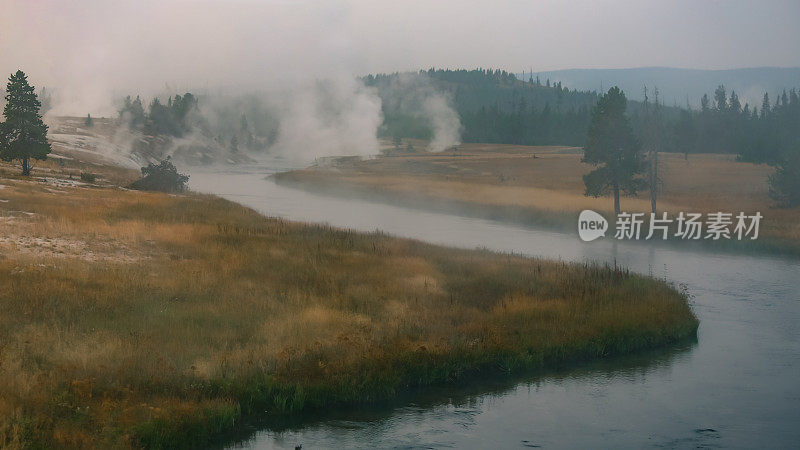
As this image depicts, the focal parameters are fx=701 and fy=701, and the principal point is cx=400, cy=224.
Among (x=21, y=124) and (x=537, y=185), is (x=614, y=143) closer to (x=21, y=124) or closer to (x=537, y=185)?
(x=537, y=185)

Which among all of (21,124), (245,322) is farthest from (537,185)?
(245,322)

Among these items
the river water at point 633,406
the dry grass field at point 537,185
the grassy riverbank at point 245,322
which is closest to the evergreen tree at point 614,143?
the dry grass field at point 537,185

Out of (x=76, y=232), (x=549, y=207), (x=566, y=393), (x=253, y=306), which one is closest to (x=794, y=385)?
(x=566, y=393)

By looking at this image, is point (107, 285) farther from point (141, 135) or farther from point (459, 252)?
point (141, 135)

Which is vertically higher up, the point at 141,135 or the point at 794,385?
the point at 141,135

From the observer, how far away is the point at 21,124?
169 feet

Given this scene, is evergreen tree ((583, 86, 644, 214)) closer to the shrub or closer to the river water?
the river water

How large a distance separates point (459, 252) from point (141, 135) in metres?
125

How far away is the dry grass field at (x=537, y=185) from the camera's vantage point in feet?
196

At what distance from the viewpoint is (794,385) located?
18469 mm

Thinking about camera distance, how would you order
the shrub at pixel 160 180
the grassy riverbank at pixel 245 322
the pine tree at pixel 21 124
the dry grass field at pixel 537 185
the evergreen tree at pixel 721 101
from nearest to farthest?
the grassy riverbank at pixel 245 322 → the pine tree at pixel 21 124 → the dry grass field at pixel 537 185 → the shrub at pixel 160 180 → the evergreen tree at pixel 721 101

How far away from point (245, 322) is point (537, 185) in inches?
2817

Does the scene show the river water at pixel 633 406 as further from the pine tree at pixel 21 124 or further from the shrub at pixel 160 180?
the shrub at pixel 160 180

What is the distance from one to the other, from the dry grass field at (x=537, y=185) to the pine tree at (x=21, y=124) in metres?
35.8
